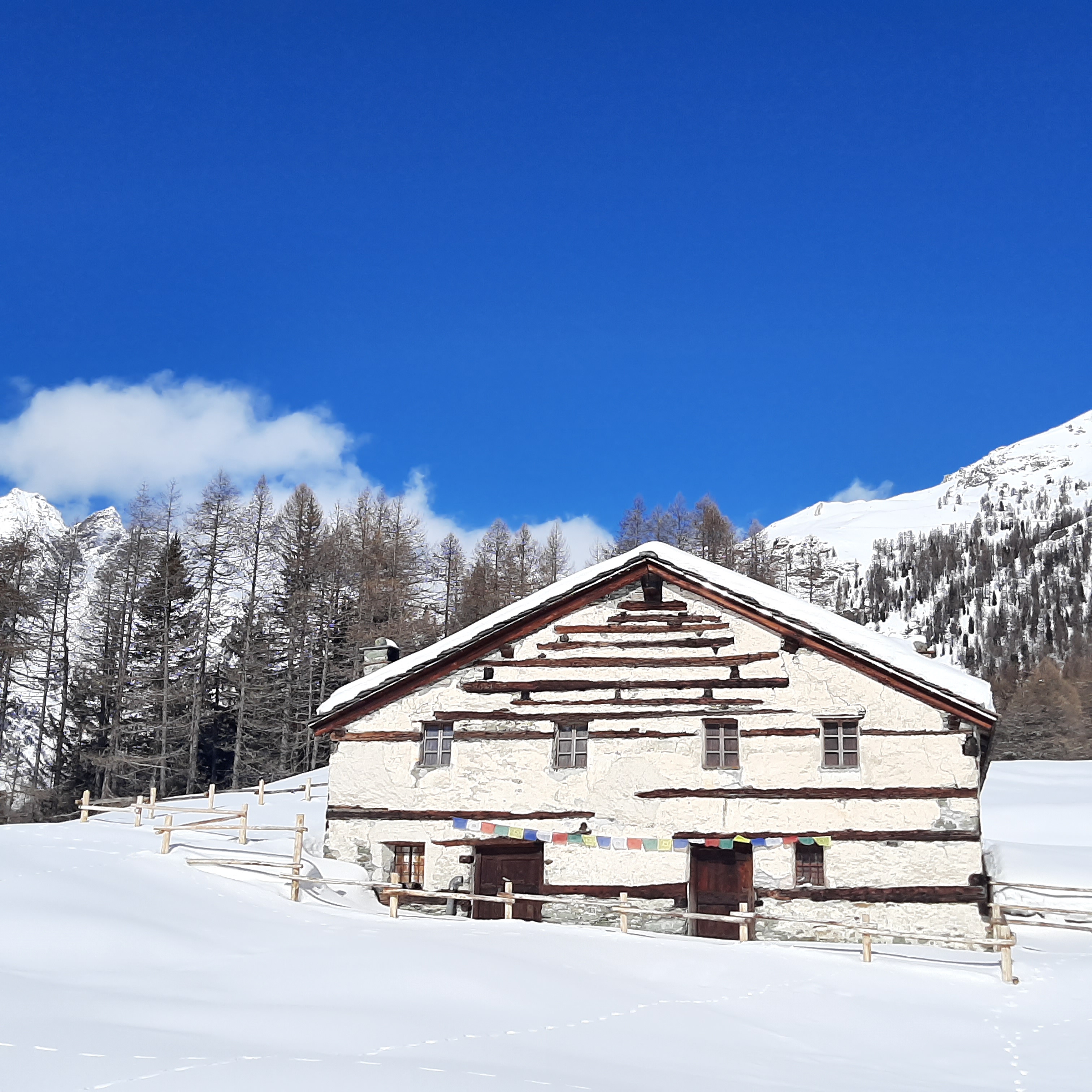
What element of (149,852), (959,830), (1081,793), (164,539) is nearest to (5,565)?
(164,539)

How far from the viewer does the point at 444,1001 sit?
12.0 metres

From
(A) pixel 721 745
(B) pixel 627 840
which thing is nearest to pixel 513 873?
(B) pixel 627 840

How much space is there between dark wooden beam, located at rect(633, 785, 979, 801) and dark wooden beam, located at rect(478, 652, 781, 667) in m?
2.45

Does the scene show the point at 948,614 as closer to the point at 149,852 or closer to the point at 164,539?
the point at 164,539

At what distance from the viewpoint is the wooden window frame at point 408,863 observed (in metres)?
21.3

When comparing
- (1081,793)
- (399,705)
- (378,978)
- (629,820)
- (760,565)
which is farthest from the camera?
(760,565)

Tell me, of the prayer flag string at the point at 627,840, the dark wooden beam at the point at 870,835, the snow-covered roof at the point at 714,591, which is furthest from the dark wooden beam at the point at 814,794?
the snow-covered roof at the point at 714,591

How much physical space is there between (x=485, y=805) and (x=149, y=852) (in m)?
6.55

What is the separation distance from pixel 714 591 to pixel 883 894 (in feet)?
21.3

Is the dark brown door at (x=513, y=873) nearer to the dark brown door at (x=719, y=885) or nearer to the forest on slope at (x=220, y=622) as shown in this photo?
the dark brown door at (x=719, y=885)

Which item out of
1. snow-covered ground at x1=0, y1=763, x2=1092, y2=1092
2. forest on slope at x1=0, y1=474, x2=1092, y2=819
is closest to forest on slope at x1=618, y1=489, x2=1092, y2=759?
forest on slope at x1=0, y1=474, x2=1092, y2=819

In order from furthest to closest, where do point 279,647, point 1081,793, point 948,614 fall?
point 948,614, point 279,647, point 1081,793

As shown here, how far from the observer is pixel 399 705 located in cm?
2203

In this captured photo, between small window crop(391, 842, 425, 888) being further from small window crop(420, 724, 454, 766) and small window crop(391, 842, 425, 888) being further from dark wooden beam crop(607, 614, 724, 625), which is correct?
dark wooden beam crop(607, 614, 724, 625)
